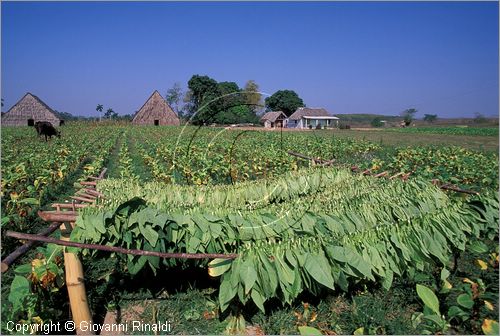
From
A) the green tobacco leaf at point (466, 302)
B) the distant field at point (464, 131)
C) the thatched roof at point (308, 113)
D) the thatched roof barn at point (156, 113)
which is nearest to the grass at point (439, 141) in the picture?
the distant field at point (464, 131)

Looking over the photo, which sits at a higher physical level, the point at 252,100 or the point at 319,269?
the point at 252,100

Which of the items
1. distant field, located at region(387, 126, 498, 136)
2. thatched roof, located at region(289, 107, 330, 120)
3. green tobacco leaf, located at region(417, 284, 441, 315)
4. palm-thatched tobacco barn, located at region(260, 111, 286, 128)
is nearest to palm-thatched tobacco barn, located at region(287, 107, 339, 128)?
thatched roof, located at region(289, 107, 330, 120)

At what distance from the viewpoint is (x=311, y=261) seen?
8.30 feet

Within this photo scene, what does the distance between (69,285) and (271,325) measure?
1931mm

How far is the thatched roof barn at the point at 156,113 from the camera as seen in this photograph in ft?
157

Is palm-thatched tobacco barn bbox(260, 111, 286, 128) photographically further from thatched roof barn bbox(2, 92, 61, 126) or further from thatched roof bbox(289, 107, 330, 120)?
thatched roof barn bbox(2, 92, 61, 126)

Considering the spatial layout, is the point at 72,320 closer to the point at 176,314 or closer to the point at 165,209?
the point at 176,314

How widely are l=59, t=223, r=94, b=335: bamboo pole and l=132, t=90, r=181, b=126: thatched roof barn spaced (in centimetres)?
4787

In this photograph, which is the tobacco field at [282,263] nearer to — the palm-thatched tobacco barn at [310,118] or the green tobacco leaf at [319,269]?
the green tobacco leaf at [319,269]

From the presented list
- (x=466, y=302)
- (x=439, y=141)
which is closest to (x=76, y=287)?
(x=466, y=302)

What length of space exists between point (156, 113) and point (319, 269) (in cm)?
4918

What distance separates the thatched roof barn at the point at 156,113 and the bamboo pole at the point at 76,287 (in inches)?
1885

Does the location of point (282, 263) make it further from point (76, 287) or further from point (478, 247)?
point (478, 247)

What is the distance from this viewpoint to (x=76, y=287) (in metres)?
2.79
